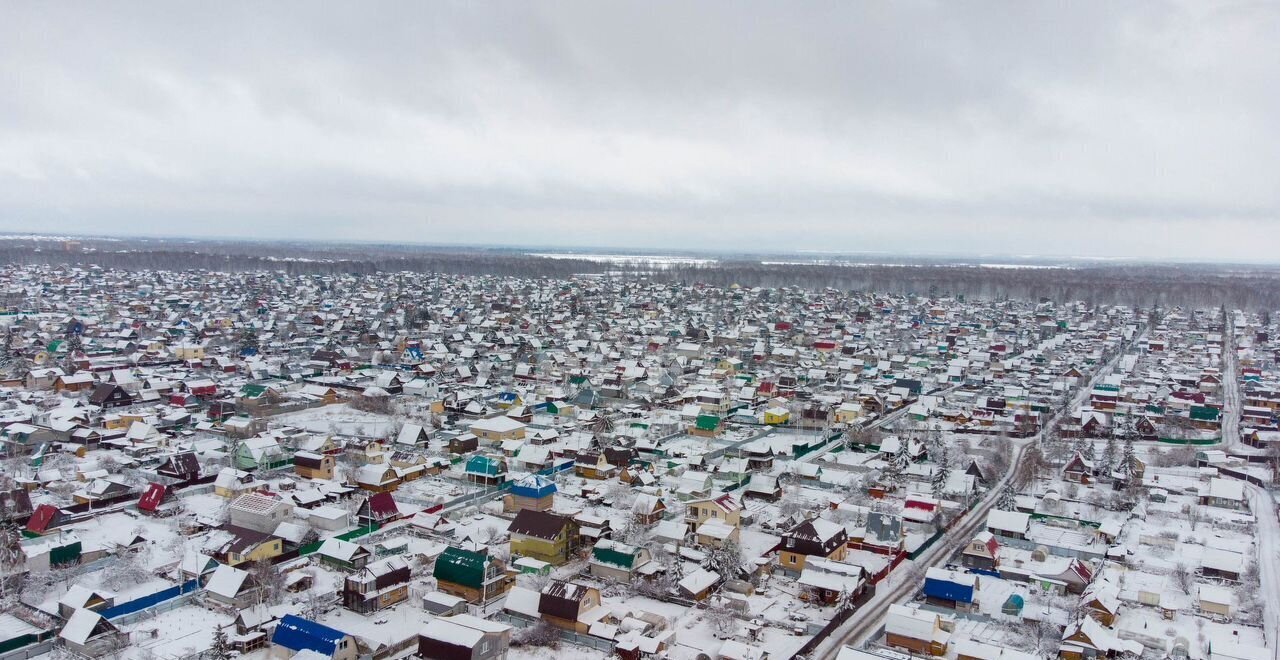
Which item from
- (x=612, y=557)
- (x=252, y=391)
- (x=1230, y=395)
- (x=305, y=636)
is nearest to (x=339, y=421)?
(x=252, y=391)

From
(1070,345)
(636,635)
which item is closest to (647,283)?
(1070,345)

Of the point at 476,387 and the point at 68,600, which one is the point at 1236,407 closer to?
the point at 476,387

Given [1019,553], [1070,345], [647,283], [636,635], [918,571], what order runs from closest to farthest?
[636,635] < [918,571] < [1019,553] < [1070,345] < [647,283]

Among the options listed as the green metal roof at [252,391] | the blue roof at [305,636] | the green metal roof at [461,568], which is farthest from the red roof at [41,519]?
the green metal roof at [252,391]

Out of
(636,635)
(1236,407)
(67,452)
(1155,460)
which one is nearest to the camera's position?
(636,635)

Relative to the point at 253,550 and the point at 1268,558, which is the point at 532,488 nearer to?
the point at 253,550

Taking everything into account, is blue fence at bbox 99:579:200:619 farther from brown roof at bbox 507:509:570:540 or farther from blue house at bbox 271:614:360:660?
brown roof at bbox 507:509:570:540

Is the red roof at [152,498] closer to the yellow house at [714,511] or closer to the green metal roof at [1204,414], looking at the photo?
the yellow house at [714,511]

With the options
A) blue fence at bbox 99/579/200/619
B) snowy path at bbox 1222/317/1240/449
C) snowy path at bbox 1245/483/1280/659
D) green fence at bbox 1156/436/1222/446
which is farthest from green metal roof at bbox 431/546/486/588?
snowy path at bbox 1222/317/1240/449
